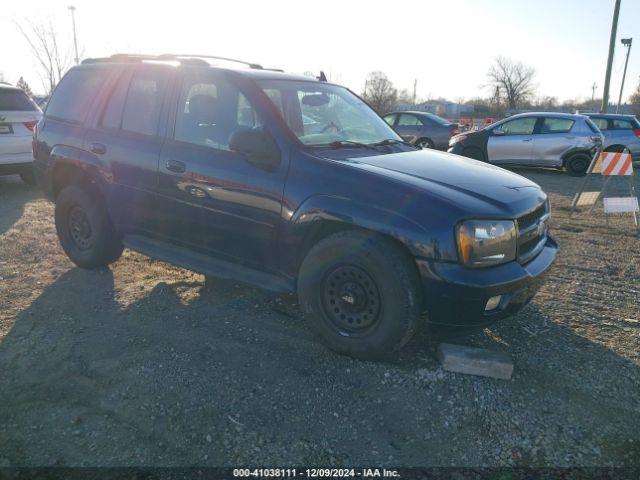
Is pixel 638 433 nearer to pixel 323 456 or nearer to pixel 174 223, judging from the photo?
pixel 323 456

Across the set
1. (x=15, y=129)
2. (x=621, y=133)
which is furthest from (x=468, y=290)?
(x=621, y=133)

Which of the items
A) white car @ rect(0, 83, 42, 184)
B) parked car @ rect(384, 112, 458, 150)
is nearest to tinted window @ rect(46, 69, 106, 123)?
white car @ rect(0, 83, 42, 184)

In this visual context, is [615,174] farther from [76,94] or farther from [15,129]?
[15,129]

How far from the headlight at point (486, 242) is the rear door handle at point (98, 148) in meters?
3.13

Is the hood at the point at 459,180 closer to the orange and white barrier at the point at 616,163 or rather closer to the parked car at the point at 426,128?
the orange and white barrier at the point at 616,163

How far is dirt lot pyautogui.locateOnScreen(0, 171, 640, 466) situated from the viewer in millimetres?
2525

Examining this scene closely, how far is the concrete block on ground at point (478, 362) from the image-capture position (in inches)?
122

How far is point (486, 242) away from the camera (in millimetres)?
2908

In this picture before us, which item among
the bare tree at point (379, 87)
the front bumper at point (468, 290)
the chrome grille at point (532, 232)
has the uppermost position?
the bare tree at point (379, 87)

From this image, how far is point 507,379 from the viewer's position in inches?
123

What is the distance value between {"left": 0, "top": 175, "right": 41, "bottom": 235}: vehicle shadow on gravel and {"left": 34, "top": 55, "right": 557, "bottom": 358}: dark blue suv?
267cm

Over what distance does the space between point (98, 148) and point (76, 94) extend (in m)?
0.82

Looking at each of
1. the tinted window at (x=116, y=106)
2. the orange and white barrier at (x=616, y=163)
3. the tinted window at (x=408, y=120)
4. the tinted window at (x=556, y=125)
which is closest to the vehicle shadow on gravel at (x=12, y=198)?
the tinted window at (x=116, y=106)

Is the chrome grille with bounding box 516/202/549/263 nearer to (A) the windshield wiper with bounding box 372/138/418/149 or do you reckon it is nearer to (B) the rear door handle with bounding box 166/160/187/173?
(A) the windshield wiper with bounding box 372/138/418/149
